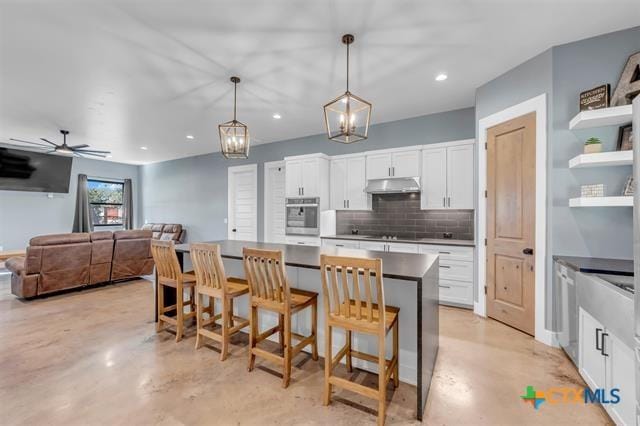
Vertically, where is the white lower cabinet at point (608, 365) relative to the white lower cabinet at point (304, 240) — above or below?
below

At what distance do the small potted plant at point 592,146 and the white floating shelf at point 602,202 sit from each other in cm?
42

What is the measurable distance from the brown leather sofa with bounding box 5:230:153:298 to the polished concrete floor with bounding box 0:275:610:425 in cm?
124

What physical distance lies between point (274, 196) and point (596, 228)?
5.08m

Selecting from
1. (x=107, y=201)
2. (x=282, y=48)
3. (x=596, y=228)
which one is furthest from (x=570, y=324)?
(x=107, y=201)

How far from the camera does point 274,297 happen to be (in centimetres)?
222

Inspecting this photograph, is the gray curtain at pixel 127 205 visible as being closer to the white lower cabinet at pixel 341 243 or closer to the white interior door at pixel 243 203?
the white interior door at pixel 243 203

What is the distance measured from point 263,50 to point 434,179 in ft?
9.53

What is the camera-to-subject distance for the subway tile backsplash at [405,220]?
424cm

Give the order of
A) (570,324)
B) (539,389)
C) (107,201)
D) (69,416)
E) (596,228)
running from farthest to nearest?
(107,201) → (596,228) → (570,324) → (539,389) → (69,416)

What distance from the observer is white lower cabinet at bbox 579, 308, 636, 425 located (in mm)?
1549

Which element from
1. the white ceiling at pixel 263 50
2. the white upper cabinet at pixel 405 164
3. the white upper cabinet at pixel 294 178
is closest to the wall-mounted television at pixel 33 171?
the white ceiling at pixel 263 50

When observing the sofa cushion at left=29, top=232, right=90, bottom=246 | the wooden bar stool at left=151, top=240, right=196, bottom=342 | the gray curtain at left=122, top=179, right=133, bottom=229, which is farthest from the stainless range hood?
the gray curtain at left=122, top=179, right=133, bottom=229

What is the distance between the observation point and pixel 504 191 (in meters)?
3.22

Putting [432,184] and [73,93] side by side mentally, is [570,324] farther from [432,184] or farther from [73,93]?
[73,93]
